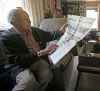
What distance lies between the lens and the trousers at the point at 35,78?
1539mm

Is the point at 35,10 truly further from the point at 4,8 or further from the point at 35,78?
the point at 35,78

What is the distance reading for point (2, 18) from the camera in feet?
8.32

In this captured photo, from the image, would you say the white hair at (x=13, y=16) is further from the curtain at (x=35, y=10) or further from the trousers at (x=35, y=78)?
the curtain at (x=35, y=10)

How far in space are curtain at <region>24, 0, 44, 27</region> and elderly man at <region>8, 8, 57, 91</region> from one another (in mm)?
889

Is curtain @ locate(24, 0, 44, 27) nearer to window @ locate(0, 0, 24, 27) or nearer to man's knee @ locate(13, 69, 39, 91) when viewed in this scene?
window @ locate(0, 0, 24, 27)

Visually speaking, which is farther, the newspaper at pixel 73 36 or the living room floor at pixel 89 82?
the living room floor at pixel 89 82

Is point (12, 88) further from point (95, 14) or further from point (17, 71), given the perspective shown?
point (95, 14)

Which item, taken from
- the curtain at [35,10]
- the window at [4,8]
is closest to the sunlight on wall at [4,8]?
the window at [4,8]

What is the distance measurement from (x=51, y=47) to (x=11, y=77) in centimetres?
43

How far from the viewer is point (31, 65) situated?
173 cm

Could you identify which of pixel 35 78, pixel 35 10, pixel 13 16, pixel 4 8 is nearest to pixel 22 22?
pixel 13 16

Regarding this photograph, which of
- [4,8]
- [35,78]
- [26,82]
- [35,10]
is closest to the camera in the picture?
[26,82]

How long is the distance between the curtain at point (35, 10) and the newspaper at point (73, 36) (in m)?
1.15

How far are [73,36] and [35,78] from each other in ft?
1.56
